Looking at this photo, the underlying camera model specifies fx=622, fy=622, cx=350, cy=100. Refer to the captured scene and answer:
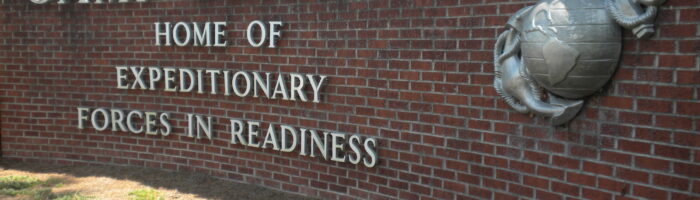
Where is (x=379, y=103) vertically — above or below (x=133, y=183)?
above

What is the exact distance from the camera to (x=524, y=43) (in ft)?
10.8

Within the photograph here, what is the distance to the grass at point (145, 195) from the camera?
191 inches

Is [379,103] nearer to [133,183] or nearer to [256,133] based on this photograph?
[256,133]

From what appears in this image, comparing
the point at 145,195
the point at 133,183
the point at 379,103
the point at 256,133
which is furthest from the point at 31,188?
the point at 379,103

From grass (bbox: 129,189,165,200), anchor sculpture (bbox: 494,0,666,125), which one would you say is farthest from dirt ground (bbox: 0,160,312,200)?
anchor sculpture (bbox: 494,0,666,125)

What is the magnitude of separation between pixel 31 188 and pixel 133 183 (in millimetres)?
850

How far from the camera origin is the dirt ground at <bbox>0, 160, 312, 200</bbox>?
493cm

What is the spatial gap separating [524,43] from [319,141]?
182 centimetres

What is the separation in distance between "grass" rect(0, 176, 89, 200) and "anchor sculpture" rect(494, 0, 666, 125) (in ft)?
11.3

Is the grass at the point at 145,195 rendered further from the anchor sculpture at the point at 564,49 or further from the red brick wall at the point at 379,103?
the anchor sculpture at the point at 564,49

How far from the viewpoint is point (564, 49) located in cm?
304

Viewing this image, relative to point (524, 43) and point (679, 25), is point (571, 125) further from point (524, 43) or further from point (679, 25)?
point (679, 25)

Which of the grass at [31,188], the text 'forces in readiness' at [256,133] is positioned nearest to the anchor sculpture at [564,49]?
the text 'forces in readiness' at [256,133]

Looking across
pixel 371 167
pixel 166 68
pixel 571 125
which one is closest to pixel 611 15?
pixel 571 125
